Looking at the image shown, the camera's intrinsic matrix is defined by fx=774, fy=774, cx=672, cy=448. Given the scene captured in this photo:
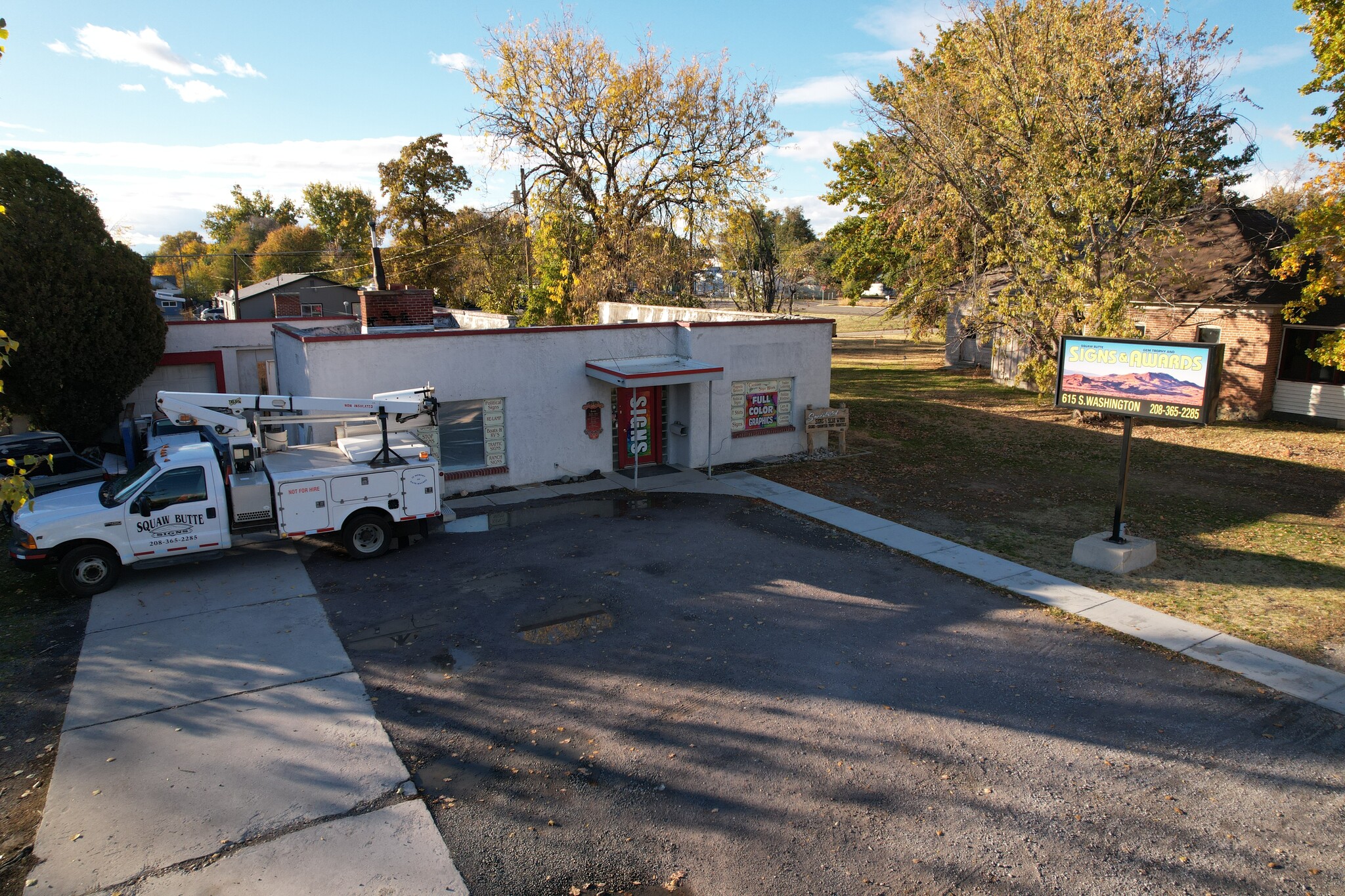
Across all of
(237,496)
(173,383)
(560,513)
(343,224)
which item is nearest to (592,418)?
(560,513)

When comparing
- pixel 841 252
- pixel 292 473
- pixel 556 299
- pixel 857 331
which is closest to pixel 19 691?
pixel 292 473

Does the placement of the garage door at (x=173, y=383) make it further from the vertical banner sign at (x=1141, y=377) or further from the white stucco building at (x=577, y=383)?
the vertical banner sign at (x=1141, y=377)

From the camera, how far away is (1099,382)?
12.4 meters

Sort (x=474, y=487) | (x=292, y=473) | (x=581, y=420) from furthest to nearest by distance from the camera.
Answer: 1. (x=581, y=420)
2. (x=474, y=487)
3. (x=292, y=473)

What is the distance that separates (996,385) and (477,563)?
1030 inches

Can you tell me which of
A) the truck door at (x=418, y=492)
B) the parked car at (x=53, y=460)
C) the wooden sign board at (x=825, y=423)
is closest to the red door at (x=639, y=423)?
the wooden sign board at (x=825, y=423)

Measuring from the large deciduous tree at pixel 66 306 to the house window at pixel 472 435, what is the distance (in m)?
9.96

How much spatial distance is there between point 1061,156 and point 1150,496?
10.5m

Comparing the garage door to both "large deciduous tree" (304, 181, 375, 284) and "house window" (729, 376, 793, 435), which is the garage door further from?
"large deciduous tree" (304, 181, 375, 284)

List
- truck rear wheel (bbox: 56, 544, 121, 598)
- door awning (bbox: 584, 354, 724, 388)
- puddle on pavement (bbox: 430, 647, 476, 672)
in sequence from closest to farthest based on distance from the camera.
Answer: puddle on pavement (bbox: 430, 647, 476, 672) → truck rear wheel (bbox: 56, 544, 121, 598) → door awning (bbox: 584, 354, 724, 388)

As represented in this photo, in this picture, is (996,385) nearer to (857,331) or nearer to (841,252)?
(841,252)

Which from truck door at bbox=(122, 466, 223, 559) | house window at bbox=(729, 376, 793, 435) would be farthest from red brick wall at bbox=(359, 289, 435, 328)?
truck door at bbox=(122, 466, 223, 559)

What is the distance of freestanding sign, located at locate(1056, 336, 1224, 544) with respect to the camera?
11.1 m

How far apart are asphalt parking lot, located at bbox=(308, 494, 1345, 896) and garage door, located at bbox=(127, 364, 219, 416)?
15.2 metres
